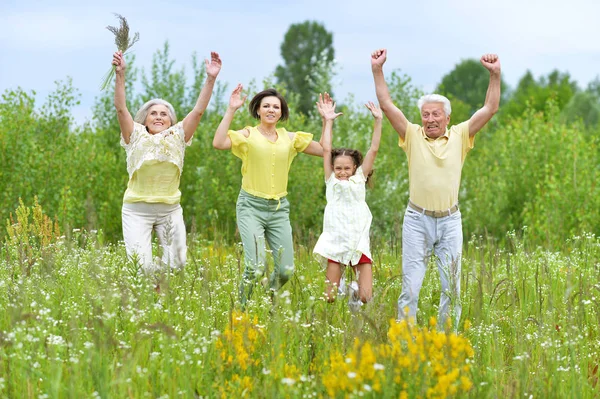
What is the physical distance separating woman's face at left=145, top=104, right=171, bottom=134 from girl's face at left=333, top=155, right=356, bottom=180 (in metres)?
1.51

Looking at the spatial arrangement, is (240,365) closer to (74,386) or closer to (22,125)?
(74,386)

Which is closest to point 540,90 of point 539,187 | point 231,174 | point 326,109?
point 539,187

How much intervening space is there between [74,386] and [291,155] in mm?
3277

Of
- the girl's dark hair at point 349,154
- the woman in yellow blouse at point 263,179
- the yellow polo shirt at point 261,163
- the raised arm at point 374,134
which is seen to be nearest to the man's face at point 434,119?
the raised arm at point 374,134

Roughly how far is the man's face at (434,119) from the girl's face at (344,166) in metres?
0.81

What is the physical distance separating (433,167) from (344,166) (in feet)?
3.07

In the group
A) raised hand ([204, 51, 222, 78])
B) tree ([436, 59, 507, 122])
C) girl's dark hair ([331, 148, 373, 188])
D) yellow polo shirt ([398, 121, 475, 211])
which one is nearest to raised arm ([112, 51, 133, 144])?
raised hand ([204, 51, 222, 78])

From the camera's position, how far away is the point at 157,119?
6.37m

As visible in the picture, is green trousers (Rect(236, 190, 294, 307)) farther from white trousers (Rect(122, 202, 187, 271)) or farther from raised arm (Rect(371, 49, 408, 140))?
raised arm (Rect(371, 49, 408, 140))

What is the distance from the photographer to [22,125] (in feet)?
34.2

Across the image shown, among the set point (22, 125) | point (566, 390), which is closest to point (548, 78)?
point (22, 125)

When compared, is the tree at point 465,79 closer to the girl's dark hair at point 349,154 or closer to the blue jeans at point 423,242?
the girl's dark hair at point 349,154

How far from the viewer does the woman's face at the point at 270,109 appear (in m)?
6.25

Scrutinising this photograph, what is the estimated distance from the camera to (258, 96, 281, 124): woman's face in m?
6.25
